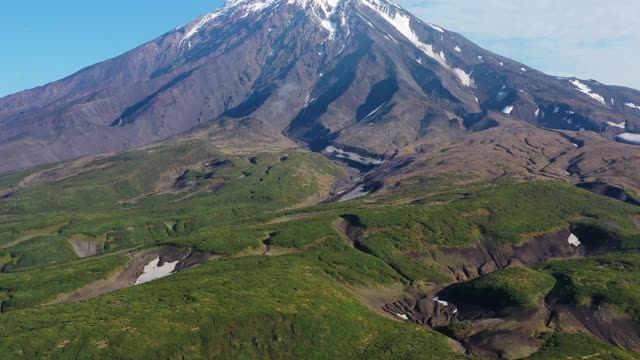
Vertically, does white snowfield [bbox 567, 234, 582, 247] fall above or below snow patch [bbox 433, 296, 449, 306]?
below

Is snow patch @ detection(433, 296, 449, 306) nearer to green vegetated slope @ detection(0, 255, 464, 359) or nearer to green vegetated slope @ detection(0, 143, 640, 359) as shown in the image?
green vegetated slope @ detection(0, 143, 640, 359)

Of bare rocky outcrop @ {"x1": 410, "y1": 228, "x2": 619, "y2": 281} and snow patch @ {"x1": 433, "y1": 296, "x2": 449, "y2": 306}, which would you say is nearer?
snow patch @ {"x1": 433, "y1": 296, "x2": 449, "y2": 306}

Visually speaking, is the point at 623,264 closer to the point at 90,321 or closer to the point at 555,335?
the point at 555,335

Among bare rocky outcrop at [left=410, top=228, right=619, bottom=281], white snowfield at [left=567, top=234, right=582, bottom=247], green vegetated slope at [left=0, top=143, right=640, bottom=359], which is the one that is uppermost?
green vegetated slope at [left=0, top=143, right=640, bottom=359]

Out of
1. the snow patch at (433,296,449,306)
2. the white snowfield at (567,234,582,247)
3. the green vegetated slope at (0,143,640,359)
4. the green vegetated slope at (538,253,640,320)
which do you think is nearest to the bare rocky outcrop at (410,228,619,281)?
the white snowfield at (567,234,582,247)

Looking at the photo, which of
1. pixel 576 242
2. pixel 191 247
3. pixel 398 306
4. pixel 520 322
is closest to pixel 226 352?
pixel 398 306

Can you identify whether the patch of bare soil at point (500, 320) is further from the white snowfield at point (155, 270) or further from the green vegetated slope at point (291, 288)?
the white snowfield at point (155, 270)

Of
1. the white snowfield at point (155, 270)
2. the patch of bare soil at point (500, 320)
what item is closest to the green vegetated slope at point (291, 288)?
the patch of bare soil at point (500, 320)
